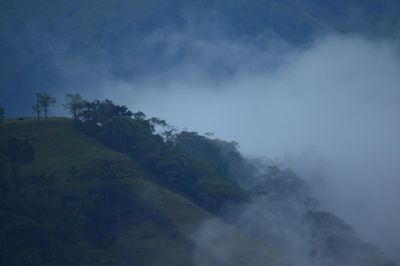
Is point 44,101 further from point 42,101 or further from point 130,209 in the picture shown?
point 130,209

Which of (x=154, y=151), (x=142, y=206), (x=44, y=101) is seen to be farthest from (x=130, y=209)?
(x=44, y=101)

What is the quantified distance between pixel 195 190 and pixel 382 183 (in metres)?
49.2

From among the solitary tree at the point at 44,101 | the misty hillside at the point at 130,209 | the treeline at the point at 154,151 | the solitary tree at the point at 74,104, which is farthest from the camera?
the solitary tree at the point at 74,104

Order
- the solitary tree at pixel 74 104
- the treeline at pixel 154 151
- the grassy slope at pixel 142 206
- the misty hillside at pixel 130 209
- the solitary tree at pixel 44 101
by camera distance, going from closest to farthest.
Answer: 1. the misty hillside at pixel 130 209
2. the grassy slope at pixel 142 206
3. the treeline at pixel 154 151
4. the solitary tree at pixel 44 101
5. the solitary tree at pixel 74 104

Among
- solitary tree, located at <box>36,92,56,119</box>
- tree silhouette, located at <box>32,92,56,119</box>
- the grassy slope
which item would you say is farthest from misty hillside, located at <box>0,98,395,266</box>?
solitary tree, located at <box>36,92,56,119</box>

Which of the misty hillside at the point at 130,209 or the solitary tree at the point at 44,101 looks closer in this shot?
the misty hillside at the point at 130,209

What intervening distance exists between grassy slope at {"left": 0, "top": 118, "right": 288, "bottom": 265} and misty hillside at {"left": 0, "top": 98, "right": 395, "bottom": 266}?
13 cm

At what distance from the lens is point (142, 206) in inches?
2148

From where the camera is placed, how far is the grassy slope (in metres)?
48.1

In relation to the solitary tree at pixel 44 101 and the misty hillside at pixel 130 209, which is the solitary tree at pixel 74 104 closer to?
the misty hillside at pixel 130 209

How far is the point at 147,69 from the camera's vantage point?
19338 cm

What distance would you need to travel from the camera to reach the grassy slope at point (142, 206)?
48094 millimetres

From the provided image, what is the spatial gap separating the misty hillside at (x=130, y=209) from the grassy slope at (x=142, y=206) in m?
0.13

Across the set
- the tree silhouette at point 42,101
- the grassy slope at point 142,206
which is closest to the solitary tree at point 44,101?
the tree silhouette at point 42,101
